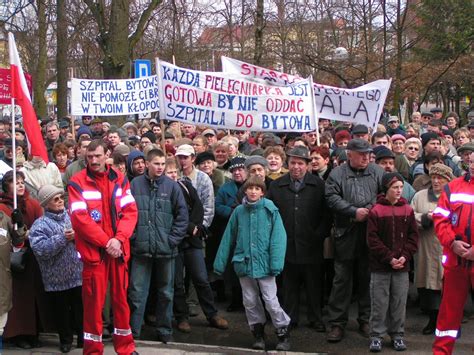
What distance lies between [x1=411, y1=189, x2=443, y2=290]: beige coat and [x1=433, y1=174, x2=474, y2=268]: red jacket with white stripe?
3.67ft

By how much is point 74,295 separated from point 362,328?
289 centimetres

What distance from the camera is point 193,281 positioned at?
7.34 metres

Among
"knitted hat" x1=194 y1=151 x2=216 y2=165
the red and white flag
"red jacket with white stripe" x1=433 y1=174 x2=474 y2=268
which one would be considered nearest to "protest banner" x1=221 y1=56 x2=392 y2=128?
"knitted hat" x1=194 y1=151 x2=216 y2=165

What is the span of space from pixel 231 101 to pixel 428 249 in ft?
10.3

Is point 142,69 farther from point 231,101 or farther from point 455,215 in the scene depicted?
point 455,215

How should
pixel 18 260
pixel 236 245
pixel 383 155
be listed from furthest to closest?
pixel 383 155 → pixel 236 245 → pixel 18 260

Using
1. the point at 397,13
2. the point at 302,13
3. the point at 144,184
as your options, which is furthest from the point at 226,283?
the point at 302,13

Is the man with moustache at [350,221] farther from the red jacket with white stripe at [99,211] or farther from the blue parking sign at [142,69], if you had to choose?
the blue parking sign at [142,69]

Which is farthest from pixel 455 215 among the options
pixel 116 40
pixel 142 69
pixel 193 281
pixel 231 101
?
pixel 116 40

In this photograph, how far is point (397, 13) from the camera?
61.8 feet

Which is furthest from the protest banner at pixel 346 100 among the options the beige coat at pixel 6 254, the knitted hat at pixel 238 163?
the beige coat at pixel 6 254

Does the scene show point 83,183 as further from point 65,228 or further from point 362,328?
point 362,328

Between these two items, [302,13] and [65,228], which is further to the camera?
[302,13]

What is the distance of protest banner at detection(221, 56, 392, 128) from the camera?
31.4 ft
